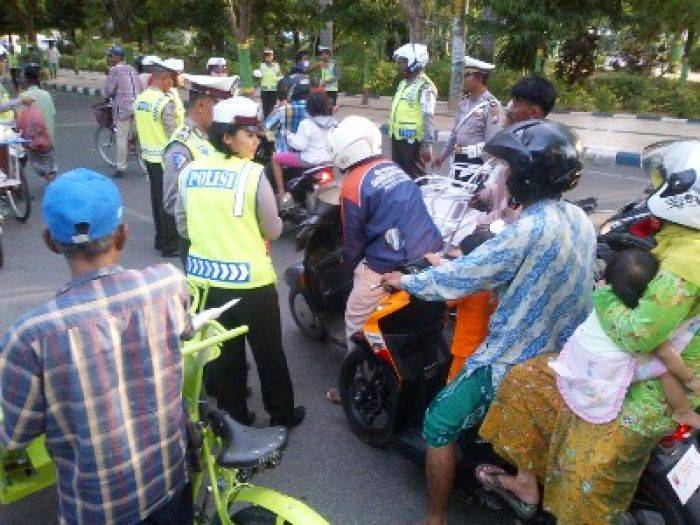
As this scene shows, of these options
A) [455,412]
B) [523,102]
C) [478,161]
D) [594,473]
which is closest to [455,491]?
[455,412]

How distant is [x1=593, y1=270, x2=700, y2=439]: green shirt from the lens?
207cm

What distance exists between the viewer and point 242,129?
127 inches

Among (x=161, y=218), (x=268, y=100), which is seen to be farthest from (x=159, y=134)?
(x=268, y=100)

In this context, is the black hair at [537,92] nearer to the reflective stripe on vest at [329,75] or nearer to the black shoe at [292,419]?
the black shoe at [292,419]

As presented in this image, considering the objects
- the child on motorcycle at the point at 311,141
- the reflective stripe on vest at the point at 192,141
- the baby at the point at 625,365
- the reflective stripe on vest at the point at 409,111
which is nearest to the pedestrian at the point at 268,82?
the reflective stripe on vest at the point at 409,111

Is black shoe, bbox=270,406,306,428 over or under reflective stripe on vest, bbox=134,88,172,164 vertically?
under

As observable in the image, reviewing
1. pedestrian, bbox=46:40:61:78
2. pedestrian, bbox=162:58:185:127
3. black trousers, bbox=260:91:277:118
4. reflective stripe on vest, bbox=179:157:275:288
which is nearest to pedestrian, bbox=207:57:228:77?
pedestrian, bbox=162:58:185:127

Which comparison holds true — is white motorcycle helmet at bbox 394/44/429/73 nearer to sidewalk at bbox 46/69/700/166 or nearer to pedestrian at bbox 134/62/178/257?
pedestrian at bbox 134/62/178/257

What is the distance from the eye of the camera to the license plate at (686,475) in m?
2.20

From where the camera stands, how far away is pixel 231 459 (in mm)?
2170

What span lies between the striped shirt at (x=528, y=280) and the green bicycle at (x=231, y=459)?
2.70 feet

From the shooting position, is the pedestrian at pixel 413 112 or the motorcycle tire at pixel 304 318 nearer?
the motorcycle tire at pixel 304 318

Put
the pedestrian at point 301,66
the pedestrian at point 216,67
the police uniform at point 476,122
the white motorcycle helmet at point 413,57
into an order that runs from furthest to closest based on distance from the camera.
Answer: the pedestrian at point 301,66, the pedestrian at point 216,67, the white motorcycle helmet at point 413,57, the police uniform at point 476,122

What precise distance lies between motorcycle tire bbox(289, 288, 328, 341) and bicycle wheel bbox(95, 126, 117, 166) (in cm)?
716
